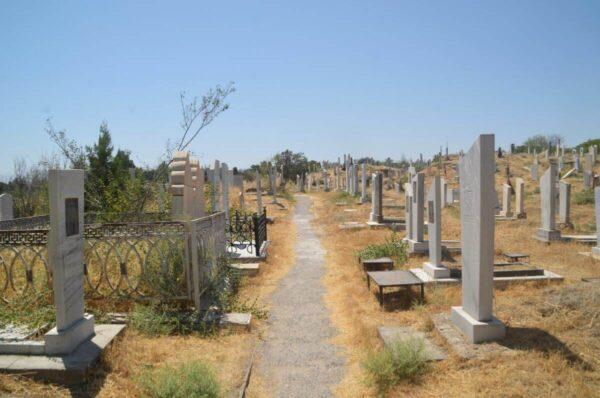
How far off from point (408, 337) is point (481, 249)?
1378 millimetres

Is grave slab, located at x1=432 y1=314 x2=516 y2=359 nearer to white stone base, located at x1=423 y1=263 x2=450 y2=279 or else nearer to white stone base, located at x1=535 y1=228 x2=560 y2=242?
white stone base, located at x1=423 y1=263 x2=450 y2=279

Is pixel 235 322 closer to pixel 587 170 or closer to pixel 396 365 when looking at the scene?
pixel 396 365

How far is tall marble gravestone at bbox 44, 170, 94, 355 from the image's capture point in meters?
4.27

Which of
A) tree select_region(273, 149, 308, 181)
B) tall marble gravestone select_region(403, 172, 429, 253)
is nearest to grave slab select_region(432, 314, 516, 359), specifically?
tall marble gravestone select_region(403, 172, 429, 253)

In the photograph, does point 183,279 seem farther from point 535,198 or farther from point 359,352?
point 535,198

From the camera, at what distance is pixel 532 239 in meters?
12.4

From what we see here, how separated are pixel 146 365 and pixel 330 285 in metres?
4.97

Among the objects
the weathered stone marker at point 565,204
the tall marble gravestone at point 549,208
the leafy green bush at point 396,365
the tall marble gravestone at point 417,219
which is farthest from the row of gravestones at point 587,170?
the leafy green bush at point 396,365

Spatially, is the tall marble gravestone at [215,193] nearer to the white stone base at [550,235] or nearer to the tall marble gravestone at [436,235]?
the tall marble gravestone at [436,235]

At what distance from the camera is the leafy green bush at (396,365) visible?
427cm

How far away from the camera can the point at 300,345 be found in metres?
5.77

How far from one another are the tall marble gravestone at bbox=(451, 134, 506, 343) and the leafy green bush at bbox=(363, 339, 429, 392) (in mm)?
799

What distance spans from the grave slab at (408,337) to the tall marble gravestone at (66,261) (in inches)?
135

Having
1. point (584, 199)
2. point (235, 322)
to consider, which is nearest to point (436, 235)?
point (235, 322)
